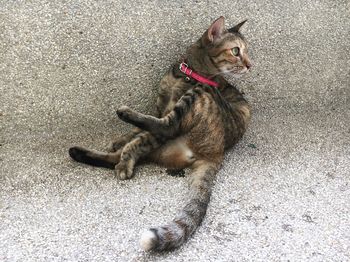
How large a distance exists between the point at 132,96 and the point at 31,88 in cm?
41

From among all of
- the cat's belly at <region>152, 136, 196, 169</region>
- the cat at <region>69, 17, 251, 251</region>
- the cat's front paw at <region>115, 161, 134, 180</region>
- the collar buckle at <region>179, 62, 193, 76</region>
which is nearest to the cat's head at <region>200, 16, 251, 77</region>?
the cat at <region>69, 17, 251, 251</region>

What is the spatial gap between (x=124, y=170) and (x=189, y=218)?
364 mm

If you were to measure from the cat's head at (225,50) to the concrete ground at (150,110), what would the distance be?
16 centimetres

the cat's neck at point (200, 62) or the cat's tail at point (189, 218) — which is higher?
the cat's neck at point (200, 62)

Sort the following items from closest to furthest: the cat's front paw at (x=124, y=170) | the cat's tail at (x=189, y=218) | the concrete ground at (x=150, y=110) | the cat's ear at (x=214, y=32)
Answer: the cat's tail at (x=189, y=218), the concrete ground at (x=150, y=110), the cat's front paw at (x=124, y=170), the cat's ear at (x=214, y=32)

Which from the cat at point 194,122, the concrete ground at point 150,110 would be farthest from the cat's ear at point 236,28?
the concrete ground at point 150,110

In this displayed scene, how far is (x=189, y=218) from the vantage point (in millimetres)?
1463

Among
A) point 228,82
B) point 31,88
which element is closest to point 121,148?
point 31,88

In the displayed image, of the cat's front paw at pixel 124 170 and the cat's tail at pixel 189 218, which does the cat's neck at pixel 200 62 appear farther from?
the cat's front paw at pixel 124 170

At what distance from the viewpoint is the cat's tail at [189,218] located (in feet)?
4.33

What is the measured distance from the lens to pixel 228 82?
6.95 ft

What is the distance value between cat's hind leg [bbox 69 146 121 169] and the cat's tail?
0.30m

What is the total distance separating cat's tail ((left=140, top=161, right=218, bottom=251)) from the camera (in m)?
1.32

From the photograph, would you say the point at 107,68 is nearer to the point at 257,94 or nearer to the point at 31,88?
the point at 31,88
